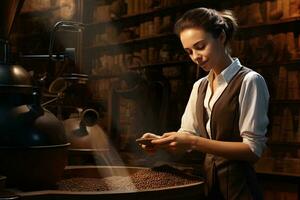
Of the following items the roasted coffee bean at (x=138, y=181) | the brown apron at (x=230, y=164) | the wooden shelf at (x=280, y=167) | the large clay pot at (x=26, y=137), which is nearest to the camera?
the large clay pot at (x=26, y=137)

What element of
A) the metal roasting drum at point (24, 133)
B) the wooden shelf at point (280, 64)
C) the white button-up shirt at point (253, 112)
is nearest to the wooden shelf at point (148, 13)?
the wooden shelf at point (280, 64)

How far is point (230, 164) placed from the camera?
1.88 meters

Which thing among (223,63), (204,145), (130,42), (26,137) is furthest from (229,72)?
(130,42)

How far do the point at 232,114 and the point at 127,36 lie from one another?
3.86m

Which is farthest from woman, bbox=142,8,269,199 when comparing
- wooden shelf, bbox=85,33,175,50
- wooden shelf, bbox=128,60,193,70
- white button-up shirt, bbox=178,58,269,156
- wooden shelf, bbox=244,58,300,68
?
wooden shelf, bbox=85,33,175,50

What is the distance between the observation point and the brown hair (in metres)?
1.92

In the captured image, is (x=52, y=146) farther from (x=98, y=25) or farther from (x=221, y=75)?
(x=98, y=25)

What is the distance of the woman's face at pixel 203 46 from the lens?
6.25ft

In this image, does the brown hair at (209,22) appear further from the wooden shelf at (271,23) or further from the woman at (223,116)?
the wooden shelf at (271,23)

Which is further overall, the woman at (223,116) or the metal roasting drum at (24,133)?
the woman at (223,116)

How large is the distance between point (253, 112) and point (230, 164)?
0.73ft

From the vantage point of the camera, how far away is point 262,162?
4207 mm

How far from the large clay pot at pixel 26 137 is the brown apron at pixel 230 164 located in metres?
0.59

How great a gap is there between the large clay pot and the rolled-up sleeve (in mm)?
659
